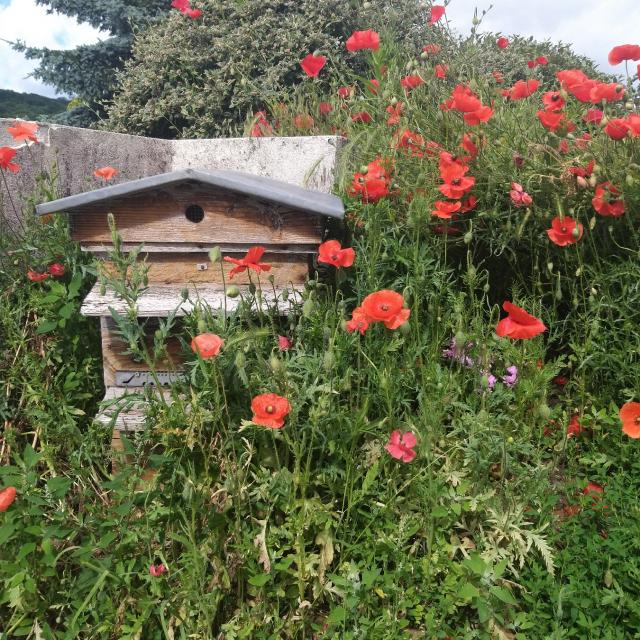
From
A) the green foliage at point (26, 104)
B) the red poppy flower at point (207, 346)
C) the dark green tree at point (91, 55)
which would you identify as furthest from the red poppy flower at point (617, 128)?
the green foliage at point (26, 104)

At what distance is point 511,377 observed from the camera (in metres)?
2.42

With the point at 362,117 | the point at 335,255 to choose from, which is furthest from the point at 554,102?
the point at 362,117

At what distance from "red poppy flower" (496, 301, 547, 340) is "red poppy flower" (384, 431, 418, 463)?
41 centimetres

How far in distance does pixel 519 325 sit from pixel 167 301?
1233mm

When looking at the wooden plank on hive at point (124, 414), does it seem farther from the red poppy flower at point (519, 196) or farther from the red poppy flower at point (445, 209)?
the red poppy flower at point (519, 196)

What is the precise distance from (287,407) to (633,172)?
163 cm

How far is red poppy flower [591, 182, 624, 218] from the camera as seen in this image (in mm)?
2326

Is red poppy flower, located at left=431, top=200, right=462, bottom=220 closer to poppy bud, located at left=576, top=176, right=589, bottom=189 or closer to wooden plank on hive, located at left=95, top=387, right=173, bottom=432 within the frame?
poppy bud, located at left=576, top=176, right=589, bottom=189

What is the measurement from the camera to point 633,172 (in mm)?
2418

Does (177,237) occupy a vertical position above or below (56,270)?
above

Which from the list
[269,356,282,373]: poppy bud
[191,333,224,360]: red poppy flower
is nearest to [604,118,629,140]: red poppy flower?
[269,356,282,373]: poppy bud

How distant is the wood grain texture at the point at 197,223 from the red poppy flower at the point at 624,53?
56.2 inches

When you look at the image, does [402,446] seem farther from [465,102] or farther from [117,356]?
[465,102]

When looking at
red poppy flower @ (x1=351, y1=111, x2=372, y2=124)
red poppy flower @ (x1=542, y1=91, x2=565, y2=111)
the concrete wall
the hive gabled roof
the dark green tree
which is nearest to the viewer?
the hive gabled roof
